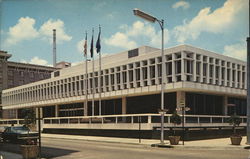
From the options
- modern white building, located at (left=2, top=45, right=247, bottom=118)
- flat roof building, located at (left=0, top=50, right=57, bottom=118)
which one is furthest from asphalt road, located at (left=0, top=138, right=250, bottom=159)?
flat roof building, located at (left=0, top=50, right=57, bottom=118)

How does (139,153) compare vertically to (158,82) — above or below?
below

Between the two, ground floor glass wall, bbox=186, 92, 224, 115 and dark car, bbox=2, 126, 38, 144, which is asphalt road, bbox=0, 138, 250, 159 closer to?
dark car, bbox=2, 126, 38, 144

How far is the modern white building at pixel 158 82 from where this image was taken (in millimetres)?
36000

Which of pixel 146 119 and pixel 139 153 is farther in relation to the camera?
pixel 146 119

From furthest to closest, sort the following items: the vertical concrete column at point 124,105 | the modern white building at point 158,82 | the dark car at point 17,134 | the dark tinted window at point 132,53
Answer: the vertical concrete column at point 124,105, the dark tinted window at point 132,53, the modern white building at point 158,82, the dark car at point 17,134

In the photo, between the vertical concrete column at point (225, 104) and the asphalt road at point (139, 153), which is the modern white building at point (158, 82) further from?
the asphalt road at point (139, 153)

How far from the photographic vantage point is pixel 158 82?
124ft

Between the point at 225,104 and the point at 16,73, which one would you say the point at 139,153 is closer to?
the point at 225,104

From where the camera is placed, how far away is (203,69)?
37812 millimetres

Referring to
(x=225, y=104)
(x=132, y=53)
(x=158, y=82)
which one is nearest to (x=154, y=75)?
(x=158, y=82)

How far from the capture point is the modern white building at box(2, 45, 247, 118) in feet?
118

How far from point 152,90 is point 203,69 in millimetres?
6972

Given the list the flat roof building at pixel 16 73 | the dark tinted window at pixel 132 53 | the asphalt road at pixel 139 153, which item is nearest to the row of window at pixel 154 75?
the dark tinted window at pixel 132 53

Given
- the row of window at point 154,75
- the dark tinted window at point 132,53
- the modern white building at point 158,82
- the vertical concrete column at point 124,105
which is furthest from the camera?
the vertical concrete column at point 124,105
